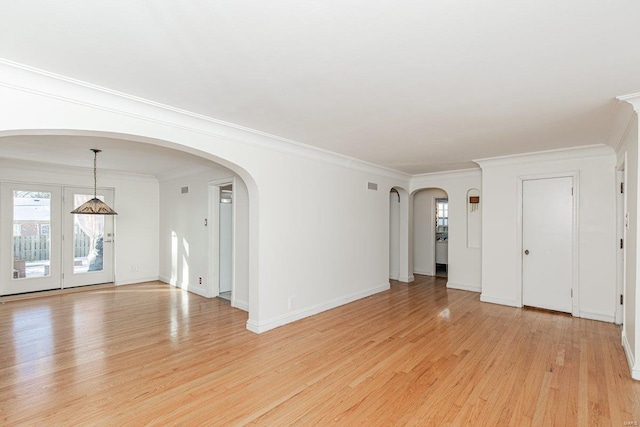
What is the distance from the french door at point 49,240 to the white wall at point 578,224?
7845 millimetres

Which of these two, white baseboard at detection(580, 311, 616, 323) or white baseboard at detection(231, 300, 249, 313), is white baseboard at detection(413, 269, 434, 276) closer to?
white baseboard at detection(580, 311, 616, 323)

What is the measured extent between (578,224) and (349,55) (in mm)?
4741

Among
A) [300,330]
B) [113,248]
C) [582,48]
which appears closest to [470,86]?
[582,48]

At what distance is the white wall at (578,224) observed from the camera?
4527 mm

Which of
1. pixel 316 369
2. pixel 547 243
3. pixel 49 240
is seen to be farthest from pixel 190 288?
pixel 547 243

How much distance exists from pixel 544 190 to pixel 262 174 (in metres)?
4.49

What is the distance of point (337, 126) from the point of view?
365 centimetres

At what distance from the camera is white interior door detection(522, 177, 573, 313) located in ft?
15.9

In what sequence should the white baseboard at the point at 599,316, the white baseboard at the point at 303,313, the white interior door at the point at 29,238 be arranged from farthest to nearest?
the white interior door at the point at 29,238 < the white baseboard at the point at 599,316 < the white baseboard at the point at 303,313

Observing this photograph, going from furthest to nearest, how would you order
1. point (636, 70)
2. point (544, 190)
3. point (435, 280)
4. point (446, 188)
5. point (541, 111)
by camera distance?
1. point (435, 280)
2. point (446, 188)
3. point (544, 190)
4. point (541, 111)
5. point (636, 70)

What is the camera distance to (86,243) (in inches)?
264

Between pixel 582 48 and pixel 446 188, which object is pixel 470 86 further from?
pixel 446 188

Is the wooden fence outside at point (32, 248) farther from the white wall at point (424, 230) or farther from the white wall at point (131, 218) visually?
the white wall at point (424, 230)

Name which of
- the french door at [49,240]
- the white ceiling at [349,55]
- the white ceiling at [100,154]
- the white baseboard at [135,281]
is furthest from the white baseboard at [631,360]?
the french door at [49,240]
